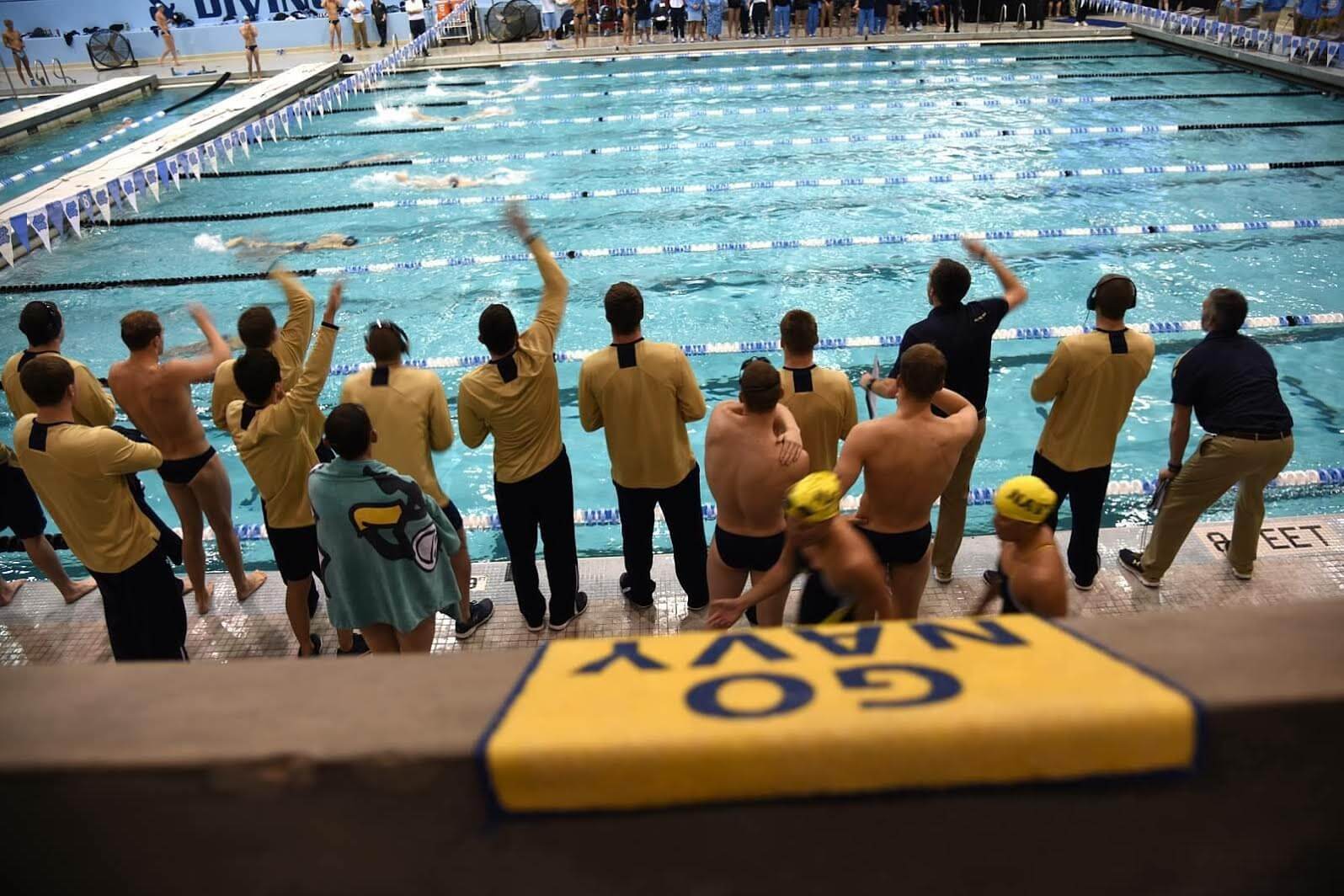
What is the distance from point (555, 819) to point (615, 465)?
2.48m

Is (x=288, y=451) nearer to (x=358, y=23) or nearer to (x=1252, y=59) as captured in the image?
Result: (x=1252, y=59)

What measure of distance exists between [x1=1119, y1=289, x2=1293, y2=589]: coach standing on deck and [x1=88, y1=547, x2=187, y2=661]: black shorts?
13.3 ft

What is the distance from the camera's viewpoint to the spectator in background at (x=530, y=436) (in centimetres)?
320

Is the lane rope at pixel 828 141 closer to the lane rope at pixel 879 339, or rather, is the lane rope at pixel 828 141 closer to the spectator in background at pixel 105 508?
the lane rope at pixel 879 339

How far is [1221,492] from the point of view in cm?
347

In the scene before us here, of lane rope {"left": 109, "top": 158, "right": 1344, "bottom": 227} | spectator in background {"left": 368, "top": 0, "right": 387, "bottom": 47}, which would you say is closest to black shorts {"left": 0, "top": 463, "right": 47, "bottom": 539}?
lane rope {"left": 109, "top": 158, "right": 1344, "bottom": 227}

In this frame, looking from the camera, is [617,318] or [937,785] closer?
[937,785]

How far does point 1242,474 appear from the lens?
134 inches

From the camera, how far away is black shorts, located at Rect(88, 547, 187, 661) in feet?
10.4

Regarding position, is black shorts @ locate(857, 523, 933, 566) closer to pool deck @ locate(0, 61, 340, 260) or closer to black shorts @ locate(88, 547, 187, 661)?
black shorts @ locate(88, 547, 187, 661)

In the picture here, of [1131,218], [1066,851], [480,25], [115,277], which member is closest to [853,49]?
[480,25]

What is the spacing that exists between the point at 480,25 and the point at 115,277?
15848mm

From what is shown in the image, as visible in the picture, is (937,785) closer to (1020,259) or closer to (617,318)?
(617,318)

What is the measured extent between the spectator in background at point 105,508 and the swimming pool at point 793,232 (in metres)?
1.63
